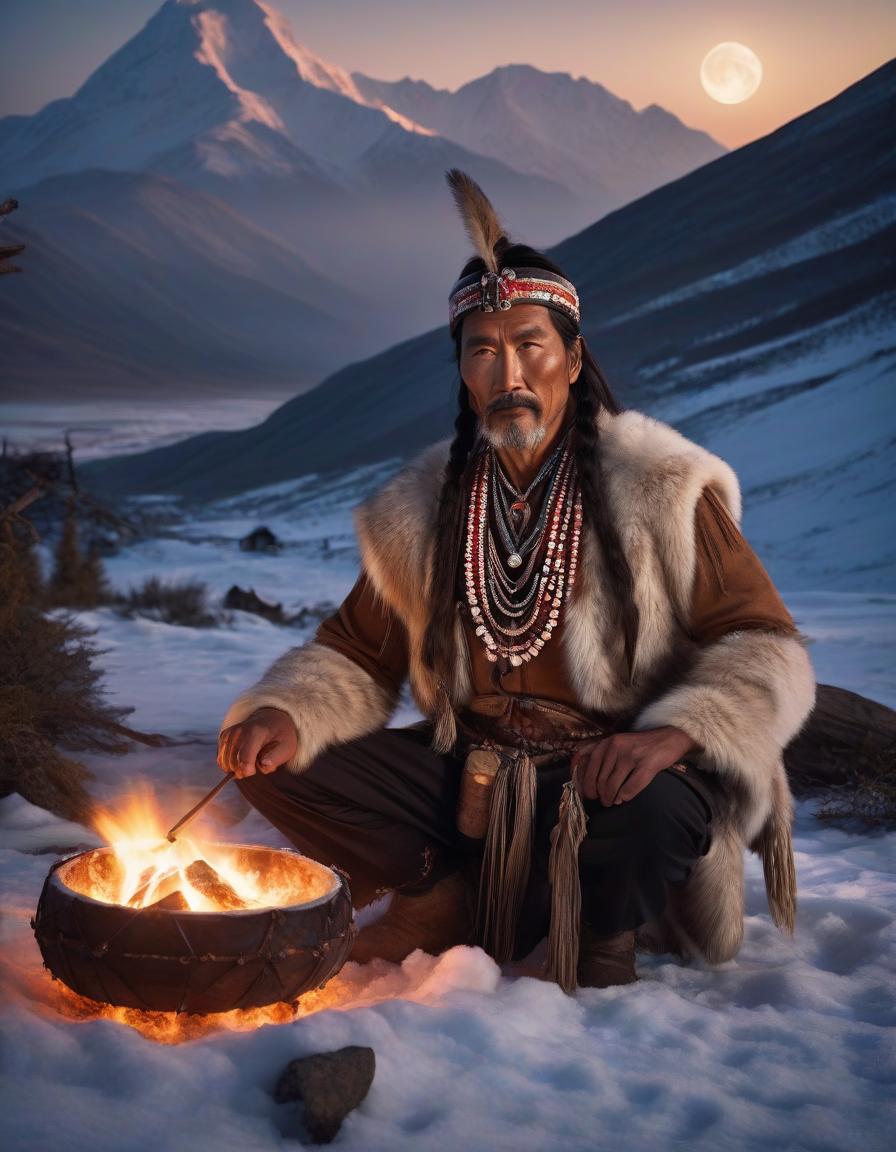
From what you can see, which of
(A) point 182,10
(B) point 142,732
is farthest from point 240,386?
(A) point 182,10

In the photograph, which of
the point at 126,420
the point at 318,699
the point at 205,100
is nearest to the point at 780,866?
the point at 318,699

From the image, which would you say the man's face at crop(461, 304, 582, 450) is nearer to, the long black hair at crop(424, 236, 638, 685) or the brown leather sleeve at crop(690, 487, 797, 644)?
the long black hair at crop(424, 236, 638, 685)

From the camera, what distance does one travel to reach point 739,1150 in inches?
70.6

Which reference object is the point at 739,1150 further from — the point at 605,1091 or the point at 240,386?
the point at 240,386

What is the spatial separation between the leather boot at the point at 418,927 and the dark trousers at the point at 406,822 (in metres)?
0.04

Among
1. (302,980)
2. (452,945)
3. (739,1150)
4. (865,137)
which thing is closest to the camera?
(739,1150)

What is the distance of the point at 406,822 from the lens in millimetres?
2691

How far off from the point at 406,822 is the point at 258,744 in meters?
0.39

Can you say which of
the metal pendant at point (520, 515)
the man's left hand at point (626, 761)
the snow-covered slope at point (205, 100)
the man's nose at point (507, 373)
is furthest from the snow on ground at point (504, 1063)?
the snow-covered slope at point (205, 100)

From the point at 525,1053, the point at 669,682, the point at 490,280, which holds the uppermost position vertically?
the point at 490,280

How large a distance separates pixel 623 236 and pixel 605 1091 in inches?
1470

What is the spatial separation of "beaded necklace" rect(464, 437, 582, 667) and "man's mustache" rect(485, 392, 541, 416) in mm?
140

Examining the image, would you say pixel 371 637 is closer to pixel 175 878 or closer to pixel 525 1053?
pixel 175 878

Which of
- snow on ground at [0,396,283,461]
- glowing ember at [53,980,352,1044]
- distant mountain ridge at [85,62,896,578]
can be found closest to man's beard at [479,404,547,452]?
glowing ember at [53,980,352,1044]
